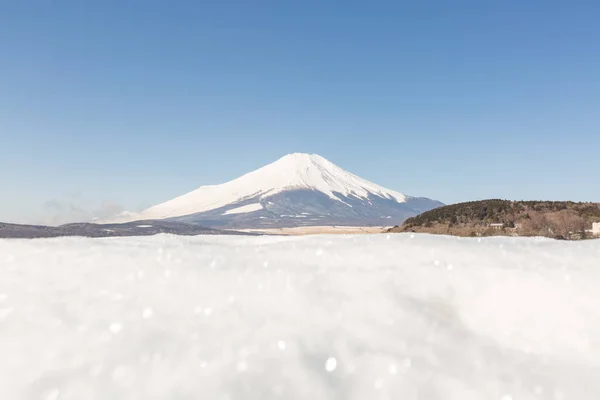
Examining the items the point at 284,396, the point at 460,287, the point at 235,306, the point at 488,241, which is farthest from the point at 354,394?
the point at 488,241

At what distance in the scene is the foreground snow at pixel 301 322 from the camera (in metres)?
2.94

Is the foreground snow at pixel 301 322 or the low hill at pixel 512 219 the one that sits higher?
the low hill at pixel 512 219

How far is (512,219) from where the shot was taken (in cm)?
3400

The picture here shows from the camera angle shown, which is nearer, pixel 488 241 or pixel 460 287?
pixel 460 287

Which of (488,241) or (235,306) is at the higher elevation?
(488,241)

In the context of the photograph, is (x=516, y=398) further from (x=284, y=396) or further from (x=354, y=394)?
(x=284, y=396)

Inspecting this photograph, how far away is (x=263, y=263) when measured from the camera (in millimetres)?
4684

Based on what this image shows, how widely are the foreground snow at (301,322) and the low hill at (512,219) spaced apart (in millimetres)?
24373

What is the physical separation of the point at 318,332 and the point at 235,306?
81 centimetres

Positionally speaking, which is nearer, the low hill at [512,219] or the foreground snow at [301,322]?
the foreground snow at [301,322]

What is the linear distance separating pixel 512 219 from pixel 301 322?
34.9 meters

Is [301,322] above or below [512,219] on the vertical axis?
below

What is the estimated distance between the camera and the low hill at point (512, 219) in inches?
1092

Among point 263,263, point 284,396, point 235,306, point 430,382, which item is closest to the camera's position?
point 284,396
